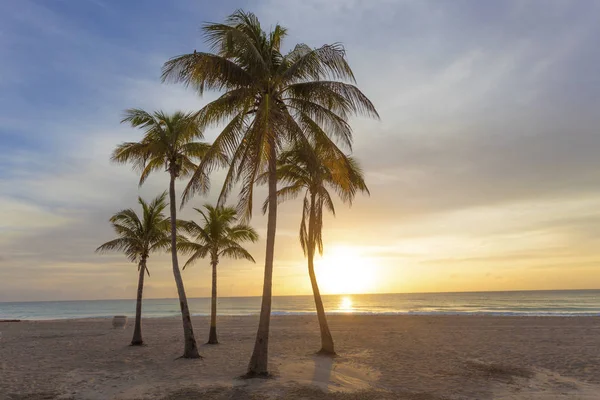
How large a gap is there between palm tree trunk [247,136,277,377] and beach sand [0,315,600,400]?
52cm

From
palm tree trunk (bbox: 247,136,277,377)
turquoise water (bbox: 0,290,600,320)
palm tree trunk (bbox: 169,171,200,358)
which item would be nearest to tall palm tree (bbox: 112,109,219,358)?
palm tree trunk (bbox: 169,171,200,358)

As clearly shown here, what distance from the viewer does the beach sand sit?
A: 10.1 metres

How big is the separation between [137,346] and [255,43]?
1516 cm

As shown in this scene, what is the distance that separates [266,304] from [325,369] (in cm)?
312

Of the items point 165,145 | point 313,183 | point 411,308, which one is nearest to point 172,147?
point 165,145

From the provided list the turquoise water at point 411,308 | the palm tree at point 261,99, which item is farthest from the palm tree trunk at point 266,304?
the turquoise water at point 411,308

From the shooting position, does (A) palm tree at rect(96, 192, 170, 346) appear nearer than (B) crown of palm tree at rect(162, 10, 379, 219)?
No

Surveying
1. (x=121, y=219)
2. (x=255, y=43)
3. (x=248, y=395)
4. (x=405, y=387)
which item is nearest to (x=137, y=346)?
(x=121, y=219)

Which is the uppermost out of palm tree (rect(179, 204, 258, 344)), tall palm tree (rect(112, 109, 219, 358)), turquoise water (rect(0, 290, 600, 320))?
tall palm tree (rect(112, 109, 219, 358))

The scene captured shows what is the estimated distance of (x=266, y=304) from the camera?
37.7ft

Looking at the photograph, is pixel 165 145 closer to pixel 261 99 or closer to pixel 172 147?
pixel 172 147

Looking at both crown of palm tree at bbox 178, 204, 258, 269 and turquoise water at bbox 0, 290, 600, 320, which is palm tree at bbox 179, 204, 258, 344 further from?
turquoise water at bbox 0, 290, 600, 320

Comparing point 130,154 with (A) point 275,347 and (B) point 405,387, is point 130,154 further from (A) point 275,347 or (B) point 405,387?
(B) point 405,387

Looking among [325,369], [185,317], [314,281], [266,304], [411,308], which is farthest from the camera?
[411,308]
